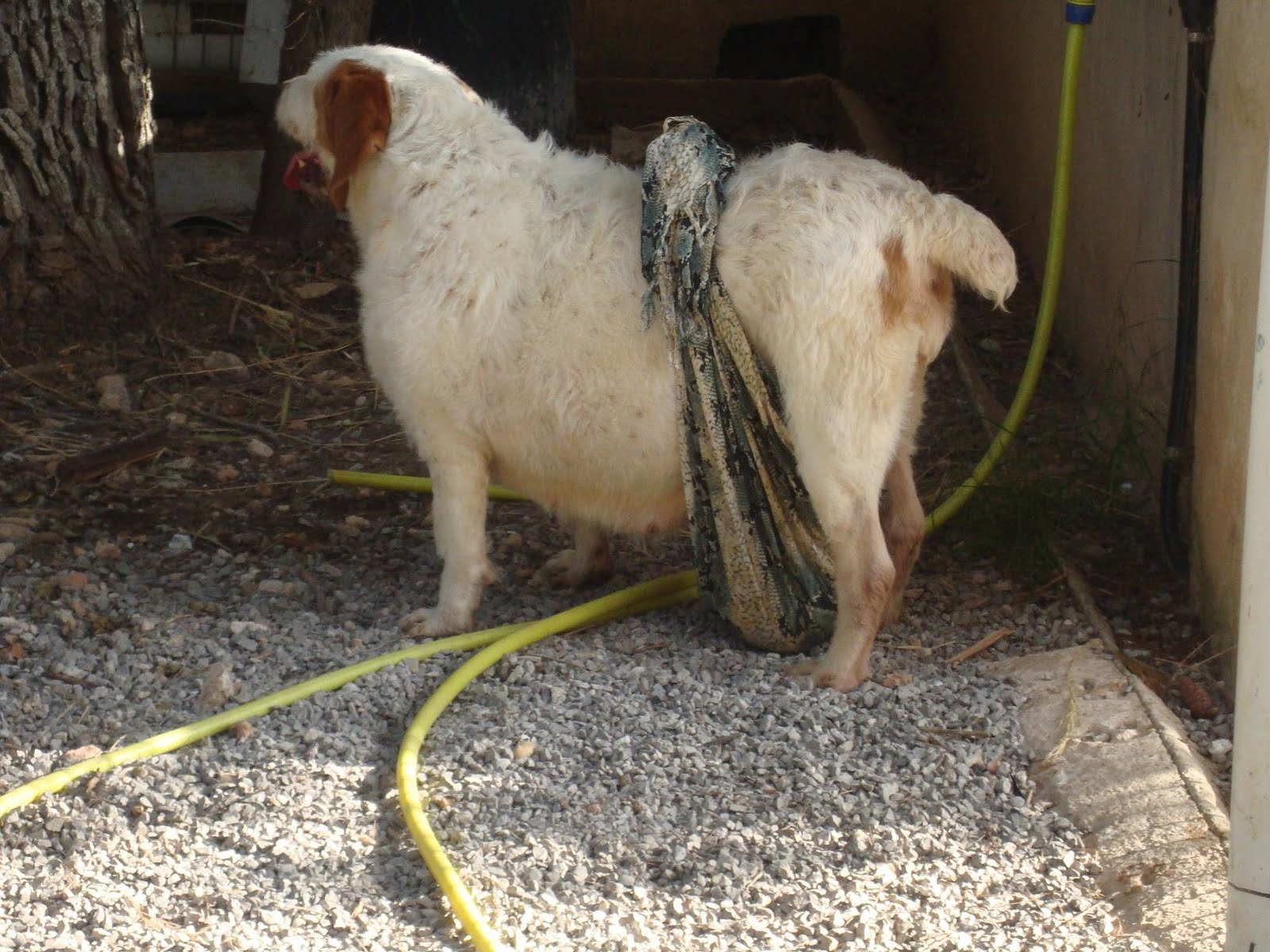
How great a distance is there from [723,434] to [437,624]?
1.00m

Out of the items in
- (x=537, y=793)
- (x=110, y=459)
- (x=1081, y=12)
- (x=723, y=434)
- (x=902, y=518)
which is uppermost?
(x=1081, y=12)

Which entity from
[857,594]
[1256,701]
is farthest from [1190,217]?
[1256,701]

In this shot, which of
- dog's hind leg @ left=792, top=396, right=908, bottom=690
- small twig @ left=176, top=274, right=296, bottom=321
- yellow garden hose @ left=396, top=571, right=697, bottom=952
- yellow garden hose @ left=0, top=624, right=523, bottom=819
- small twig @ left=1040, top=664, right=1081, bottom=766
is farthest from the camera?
small twig @ left=176, top=274, right=296, bottom=321

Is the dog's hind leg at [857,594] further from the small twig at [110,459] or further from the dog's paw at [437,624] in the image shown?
the small twig at [110,459]

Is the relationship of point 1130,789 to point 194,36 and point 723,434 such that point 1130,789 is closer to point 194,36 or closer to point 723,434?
point 723,434

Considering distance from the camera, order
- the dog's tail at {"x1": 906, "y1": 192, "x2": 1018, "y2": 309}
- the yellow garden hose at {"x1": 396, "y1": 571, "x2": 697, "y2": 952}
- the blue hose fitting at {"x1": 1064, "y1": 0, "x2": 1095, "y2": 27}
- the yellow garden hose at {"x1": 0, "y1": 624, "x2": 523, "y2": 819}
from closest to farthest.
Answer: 1. the yellow garden hose at {"x1": 396, "y1": 571, "x2": 697, "y2": 952}
2. the yellow garden hose at {"x1": 0, "y1": 624, "x2": 523, "y2": 819}
3. the dog's tail at {"x1": 906, "y1": 192, "x2": 1018, "y2": 309}
4. the blue hose fitting at {"x1": 1064, "y1": 0, "x2": 1095, "y2": 27}

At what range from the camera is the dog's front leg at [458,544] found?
175 inches

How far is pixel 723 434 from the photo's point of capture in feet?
13.5

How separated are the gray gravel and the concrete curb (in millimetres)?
65

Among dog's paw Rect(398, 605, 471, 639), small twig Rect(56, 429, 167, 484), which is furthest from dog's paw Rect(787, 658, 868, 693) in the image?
small twig Rect(56, 429, 167, 484)

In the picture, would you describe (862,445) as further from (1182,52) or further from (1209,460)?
(1182,52)

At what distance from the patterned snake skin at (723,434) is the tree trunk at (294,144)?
2804 mm

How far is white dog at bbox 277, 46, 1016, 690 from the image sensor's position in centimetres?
389

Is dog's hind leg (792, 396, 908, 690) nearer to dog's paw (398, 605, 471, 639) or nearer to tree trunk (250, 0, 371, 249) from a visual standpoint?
dog's paw (398, 605, 471, 639)
